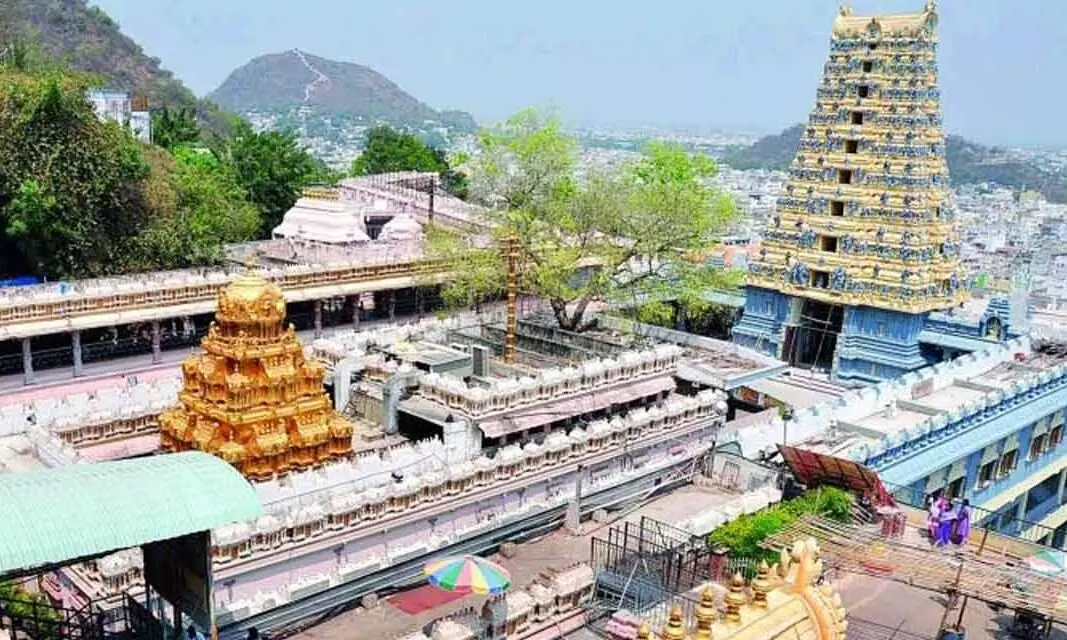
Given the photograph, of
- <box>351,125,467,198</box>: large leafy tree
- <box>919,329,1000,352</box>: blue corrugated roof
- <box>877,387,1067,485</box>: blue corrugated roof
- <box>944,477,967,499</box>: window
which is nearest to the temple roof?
<box>919,329,1000,352</box>: blue corrugated roof

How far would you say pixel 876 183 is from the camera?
110 feet

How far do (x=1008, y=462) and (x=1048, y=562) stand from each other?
1449 centimetres

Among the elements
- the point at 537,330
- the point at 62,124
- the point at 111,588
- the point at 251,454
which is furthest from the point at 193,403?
the point at 62,124

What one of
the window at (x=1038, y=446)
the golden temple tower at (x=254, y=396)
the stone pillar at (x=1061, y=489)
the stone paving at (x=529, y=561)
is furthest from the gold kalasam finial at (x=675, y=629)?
the stone pillar at (x=1061, y=489)

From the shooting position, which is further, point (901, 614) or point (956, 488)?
point (956, 488)

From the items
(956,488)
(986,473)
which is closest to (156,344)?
(956,488)

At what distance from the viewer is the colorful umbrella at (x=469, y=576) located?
14250mm

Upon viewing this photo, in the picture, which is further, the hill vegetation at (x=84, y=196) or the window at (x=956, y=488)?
the hill vegetation at (x=84, y=196)

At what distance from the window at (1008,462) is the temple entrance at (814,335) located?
763cm

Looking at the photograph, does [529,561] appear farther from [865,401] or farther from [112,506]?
[865,401]

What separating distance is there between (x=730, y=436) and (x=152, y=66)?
10569 cm

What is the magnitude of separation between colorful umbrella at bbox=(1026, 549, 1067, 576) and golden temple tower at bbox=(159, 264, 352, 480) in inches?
500

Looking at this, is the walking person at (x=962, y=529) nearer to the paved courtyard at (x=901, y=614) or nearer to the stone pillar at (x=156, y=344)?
the paved courtyard at (x=901, y=614)

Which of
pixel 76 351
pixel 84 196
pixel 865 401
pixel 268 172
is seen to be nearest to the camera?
pixel 865 401
